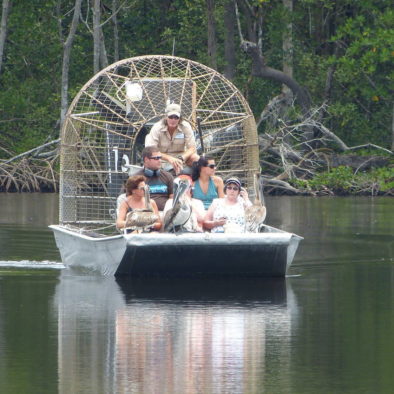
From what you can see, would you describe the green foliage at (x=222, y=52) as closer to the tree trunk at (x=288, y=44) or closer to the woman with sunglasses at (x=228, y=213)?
the tree trunk at (x=288, y=44)

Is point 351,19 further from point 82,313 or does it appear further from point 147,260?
point 82,313

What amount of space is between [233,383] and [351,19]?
30.2 meters

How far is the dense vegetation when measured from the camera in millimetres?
36969

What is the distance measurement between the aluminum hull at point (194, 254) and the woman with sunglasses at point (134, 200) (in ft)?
1.21

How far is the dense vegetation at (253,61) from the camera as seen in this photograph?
37.0m

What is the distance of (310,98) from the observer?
39031mm

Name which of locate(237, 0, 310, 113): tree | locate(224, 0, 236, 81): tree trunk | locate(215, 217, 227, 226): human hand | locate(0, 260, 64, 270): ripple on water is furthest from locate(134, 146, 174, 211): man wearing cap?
locate(224, 0, 236, 81): tree trunk

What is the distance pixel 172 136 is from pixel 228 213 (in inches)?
79.0

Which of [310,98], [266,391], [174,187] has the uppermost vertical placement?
[310,98]

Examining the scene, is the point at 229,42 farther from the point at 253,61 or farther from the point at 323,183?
the point at 323,183

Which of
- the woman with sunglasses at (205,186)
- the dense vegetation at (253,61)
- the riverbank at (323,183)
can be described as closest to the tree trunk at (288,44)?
the dense vegetation at (253,61)

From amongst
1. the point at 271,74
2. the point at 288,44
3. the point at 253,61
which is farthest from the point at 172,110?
the point at 288,44

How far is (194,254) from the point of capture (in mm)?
14875

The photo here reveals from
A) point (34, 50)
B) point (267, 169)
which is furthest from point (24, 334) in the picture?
point (34, 50)
